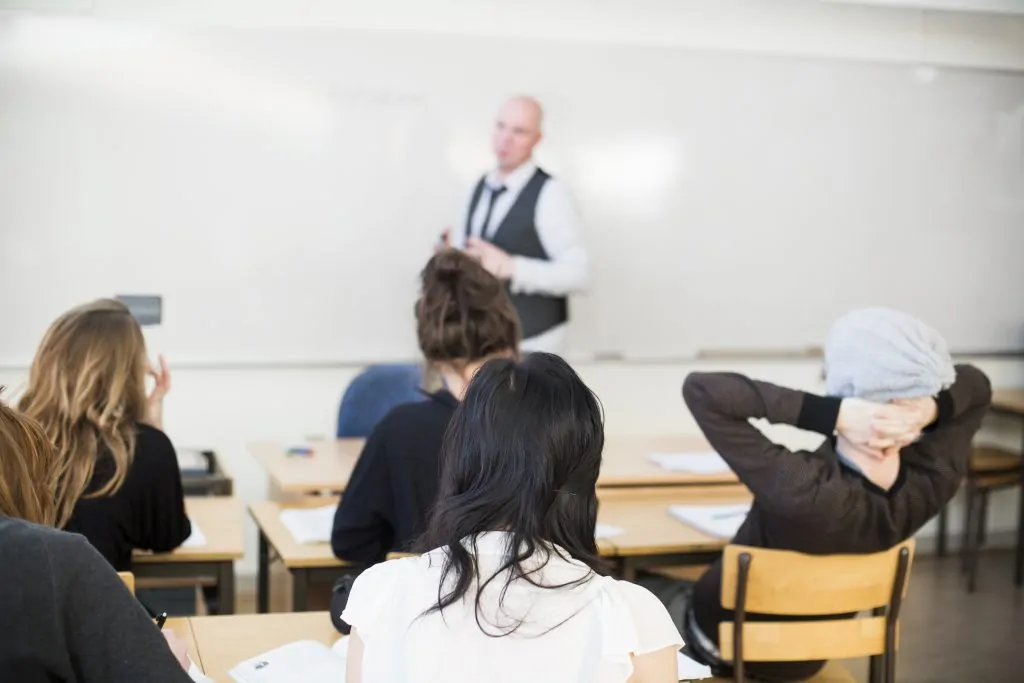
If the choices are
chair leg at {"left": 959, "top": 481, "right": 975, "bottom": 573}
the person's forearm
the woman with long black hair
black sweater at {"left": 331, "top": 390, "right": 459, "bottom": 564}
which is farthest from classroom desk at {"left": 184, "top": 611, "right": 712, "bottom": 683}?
chair leg at {"left": 959, "top": 481, "right": 975, "bottom": 573}

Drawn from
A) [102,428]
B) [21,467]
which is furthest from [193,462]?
[21,467]

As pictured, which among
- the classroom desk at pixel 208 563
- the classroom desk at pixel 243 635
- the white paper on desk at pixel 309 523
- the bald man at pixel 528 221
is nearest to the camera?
the classroom desk at pixel 243 635

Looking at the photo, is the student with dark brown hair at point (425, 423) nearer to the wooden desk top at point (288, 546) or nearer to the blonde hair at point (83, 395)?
the wooden desk top at point (288, 546)

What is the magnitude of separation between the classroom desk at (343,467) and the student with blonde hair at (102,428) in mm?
804

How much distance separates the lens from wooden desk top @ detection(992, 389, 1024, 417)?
17.5ft

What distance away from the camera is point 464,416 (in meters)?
1.50

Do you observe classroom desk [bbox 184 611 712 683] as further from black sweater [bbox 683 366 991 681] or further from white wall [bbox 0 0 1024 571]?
white wall [bbox 0 0 1024 571]

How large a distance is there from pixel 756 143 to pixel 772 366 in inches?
39.8

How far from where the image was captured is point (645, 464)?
396 centimetres

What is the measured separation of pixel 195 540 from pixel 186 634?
2.28 feet

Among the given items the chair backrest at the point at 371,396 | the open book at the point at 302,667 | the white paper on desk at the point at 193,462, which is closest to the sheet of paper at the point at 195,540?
the white paper on desk at the point at 193,462

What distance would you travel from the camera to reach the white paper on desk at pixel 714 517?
10.5ft

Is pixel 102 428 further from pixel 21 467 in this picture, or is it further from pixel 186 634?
pixel 21 467

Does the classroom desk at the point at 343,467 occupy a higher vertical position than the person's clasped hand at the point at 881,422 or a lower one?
lower
